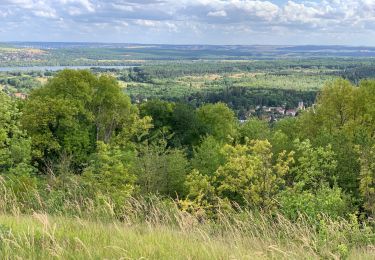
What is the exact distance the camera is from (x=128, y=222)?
7473 millimetres

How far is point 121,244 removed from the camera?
5.80 meters

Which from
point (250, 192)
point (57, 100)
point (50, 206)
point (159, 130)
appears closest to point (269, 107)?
point (159, 130)

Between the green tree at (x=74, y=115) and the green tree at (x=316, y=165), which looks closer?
the green tree at (x=316, y=165)

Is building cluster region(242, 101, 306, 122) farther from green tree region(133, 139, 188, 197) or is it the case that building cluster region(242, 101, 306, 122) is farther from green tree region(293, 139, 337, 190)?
green tree region(293, 139, 337, 190)

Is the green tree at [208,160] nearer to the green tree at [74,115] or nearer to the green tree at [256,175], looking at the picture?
the green tree at [256,175]

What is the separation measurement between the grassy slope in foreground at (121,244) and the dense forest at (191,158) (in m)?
1.01

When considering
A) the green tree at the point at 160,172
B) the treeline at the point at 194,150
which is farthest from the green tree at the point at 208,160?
the green tree at the point at 160,172

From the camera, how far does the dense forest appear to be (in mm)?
13062

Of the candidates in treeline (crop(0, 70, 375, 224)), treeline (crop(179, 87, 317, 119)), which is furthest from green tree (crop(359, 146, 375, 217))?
treeline (crop(179, 87, 317, 119))

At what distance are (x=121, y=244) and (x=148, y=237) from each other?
0.65 meters

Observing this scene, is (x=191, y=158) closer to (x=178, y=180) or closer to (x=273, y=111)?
(x=178, y=180)

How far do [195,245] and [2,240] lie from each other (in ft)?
8.18

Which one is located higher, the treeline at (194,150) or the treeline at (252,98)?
the treeline at (194,150)

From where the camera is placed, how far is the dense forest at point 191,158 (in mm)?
13062
